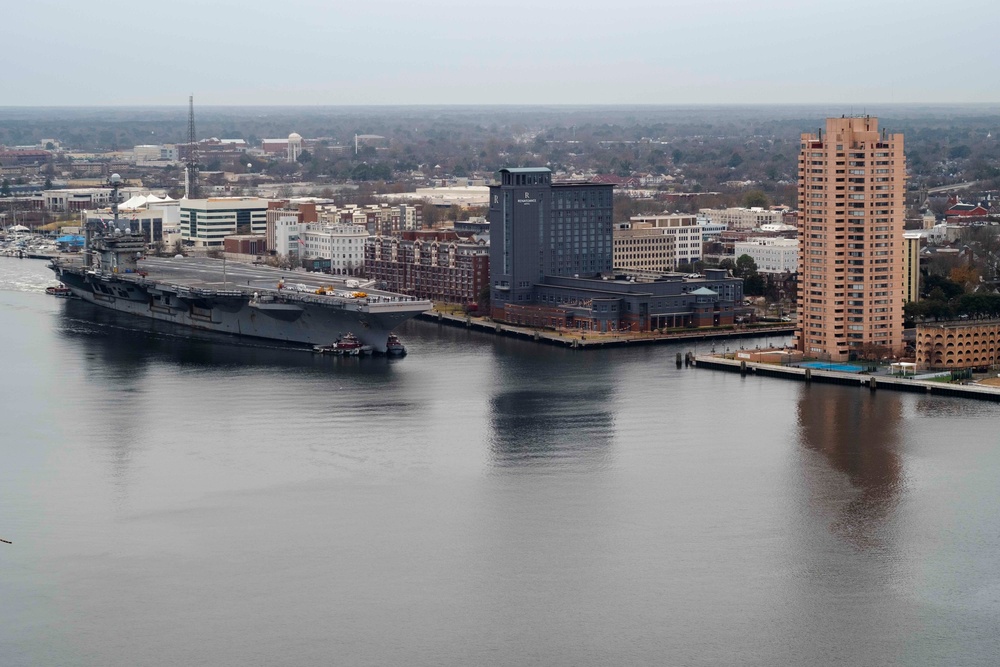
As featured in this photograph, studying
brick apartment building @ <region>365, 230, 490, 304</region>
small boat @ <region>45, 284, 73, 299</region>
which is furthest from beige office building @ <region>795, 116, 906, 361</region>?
small boat @ <region>45, 284, 73, 299</region>

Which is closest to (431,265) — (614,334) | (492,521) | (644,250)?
(644,250)

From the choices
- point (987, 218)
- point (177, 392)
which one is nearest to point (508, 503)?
point (177, 392)

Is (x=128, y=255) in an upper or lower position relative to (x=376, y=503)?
upper

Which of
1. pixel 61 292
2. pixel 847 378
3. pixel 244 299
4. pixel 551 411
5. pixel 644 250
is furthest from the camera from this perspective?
pixel 61 292

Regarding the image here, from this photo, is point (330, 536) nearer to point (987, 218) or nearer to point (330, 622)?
point (330, 622)

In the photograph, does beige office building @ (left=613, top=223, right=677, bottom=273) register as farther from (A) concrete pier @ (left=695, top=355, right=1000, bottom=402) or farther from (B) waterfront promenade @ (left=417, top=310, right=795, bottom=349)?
(A) concrete pier @ (left=695, top=355, right=1000, bottom=402)

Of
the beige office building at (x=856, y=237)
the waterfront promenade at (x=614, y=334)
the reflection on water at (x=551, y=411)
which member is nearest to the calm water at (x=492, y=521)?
the reflection on water at (x=551, y=411)

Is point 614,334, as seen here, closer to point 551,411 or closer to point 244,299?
point 244,299
